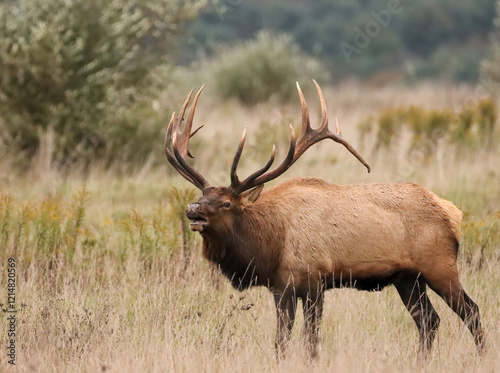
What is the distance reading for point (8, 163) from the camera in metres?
12.6

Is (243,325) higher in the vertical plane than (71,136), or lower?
lower

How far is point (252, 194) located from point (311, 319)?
3.21 ft

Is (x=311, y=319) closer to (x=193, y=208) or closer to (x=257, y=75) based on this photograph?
(x=193, y=208)

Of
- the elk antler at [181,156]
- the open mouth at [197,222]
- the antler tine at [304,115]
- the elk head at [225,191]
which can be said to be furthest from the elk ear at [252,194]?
the antler tine at [304,115]

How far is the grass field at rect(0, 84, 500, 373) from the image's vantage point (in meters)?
5.83

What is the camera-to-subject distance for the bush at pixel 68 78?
13.3 metres

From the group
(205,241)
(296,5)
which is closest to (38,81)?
(205,241)

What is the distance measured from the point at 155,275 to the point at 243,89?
52.9 feet

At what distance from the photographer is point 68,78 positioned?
13.6 metres

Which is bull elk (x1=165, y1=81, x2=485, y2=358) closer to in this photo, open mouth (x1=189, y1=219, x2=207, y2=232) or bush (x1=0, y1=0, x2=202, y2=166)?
open mouth (x1=189, y1=219, x2=207, y2=232)

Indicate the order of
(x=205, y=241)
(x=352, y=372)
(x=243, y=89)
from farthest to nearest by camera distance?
(x=243, y=89) < (x=205, y=241) < (x=352, y=372)

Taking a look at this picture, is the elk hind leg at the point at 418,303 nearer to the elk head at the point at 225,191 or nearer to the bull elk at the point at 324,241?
the bull elk at the point at 324,241

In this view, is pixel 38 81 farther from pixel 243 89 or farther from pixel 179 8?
pixel 243 89

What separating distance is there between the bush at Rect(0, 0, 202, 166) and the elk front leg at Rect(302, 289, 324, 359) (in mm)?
7623
